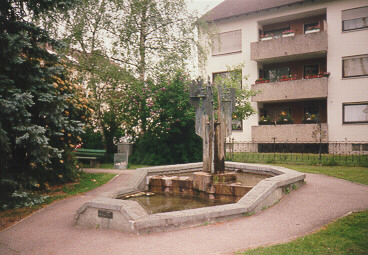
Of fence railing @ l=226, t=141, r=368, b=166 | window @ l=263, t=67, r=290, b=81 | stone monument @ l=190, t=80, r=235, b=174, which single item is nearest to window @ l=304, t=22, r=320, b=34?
window @ l=263, t=67, r=290, b=81

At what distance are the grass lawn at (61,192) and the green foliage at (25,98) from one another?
17.6 inches

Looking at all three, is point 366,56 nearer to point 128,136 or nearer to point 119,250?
point 128,136

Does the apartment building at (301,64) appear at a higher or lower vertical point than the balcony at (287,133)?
higher

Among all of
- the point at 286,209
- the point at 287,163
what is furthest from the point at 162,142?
the point at 286,209

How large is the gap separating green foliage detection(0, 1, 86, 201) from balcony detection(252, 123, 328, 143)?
51.4ft

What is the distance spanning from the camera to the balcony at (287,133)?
66.7 feet

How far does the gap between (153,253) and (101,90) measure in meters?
14.8

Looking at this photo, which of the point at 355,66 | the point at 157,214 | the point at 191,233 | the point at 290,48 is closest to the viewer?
the point at 191,233

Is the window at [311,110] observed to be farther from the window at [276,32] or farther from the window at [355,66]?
the window at [276,32]

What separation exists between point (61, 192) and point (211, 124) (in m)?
5.13

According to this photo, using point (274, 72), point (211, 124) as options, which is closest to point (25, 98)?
point (211, 124)

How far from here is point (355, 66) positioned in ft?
68.0

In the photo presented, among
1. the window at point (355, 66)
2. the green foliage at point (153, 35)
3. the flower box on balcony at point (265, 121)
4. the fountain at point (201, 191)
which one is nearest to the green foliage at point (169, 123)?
the green foliage at point (153, 35)

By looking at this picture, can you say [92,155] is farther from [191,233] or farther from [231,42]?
[231,42]
